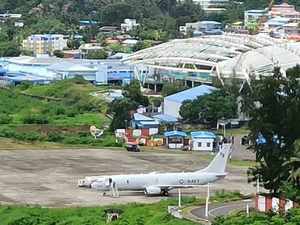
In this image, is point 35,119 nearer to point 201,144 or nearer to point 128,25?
point 201,144

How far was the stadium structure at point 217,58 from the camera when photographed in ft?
181

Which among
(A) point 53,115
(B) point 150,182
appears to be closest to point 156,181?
(B) point 150,182

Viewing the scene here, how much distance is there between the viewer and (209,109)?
145 ft

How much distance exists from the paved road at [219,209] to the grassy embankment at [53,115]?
655 inches

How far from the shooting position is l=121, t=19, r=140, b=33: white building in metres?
95.1

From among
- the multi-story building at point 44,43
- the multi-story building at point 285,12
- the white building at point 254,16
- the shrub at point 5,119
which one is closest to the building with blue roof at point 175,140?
the shrub at point 5,119

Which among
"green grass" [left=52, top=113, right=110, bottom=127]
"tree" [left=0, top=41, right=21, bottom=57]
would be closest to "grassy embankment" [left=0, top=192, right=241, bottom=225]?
"green grass" [left=52, top=113, right=110, bottom=127]

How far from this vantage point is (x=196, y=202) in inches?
940

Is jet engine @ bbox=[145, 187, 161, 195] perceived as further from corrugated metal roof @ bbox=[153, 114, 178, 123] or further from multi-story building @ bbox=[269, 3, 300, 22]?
multi-story building @ bbox=[269, 3, 300, 22]

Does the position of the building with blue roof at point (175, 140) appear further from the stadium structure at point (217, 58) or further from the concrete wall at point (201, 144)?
the stadium structure at point (217, 58)

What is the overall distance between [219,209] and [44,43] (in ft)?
211

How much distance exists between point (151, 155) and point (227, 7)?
3306 inches

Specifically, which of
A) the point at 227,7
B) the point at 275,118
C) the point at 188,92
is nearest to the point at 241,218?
the point at 275,118

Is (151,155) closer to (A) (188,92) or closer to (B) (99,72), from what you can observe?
(A) (188,92)
